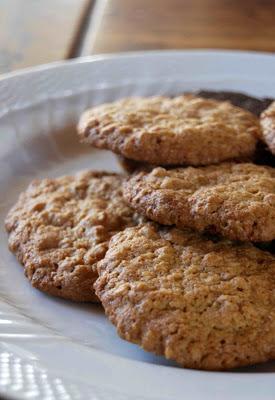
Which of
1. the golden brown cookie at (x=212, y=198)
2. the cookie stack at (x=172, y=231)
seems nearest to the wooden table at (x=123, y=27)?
the cookie stack at (x=172, y=231)

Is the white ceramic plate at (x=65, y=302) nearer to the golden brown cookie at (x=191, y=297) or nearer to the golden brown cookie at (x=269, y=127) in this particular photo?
the golden brown cookie at (x=191, y=297)

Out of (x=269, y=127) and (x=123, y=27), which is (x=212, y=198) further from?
(x=123, y=27)

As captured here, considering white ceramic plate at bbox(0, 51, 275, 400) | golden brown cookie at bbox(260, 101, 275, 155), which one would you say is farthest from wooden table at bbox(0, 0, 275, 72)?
golden brown cookie at bbox(260, 101, 275, 155)

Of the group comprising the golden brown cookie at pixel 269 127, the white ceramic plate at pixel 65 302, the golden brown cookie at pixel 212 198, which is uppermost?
the golden brown cookie at pixel 269 127

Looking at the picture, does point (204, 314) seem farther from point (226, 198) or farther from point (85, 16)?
point (85, 16)

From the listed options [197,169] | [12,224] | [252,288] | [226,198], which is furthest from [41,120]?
[252,288]

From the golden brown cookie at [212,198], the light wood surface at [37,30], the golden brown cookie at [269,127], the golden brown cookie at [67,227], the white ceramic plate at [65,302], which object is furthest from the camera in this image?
the light wood surface at [37,30]

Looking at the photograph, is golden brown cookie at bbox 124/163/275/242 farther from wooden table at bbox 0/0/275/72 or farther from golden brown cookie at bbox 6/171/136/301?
wooden table at bbox 0/0/275/72
